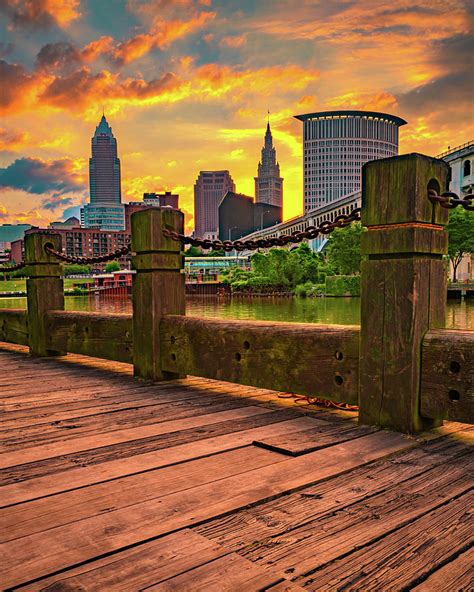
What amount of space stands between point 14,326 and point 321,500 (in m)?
5.94

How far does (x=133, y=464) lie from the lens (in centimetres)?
263

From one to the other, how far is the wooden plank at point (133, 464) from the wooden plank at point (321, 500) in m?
0.65

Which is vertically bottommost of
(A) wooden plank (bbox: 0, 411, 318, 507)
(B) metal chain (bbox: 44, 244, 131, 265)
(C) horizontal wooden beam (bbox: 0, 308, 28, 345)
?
(A) wooden plank (bbox: 0, 411, 318, 507)

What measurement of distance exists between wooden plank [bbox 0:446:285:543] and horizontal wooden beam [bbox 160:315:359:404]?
841mm

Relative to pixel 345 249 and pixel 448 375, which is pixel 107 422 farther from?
pixel 345 249

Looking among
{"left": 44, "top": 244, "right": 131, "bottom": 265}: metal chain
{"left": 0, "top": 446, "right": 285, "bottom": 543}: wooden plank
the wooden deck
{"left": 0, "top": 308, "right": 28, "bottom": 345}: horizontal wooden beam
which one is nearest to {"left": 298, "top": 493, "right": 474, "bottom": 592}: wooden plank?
the wooden deck

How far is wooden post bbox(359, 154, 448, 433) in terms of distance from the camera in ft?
10.1

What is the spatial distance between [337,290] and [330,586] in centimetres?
5724

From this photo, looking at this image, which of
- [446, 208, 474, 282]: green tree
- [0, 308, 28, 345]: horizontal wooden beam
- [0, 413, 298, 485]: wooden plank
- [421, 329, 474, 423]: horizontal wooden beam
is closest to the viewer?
[0, 413, 298, 485]: wooden plank

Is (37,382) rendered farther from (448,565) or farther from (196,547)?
(448,565)

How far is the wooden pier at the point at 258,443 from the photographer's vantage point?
172 centimetres

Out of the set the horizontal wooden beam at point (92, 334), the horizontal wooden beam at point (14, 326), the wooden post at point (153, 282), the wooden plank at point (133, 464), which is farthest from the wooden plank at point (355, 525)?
the horizontal wooden beam at point (14, 326)

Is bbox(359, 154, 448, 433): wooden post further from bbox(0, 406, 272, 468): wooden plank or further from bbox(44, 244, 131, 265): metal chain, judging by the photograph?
bbox(44, 244, 131, 265): metal chain

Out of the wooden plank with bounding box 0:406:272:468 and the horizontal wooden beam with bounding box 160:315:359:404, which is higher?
the horizontal wooden beam with bounding box 160:315:359:404
